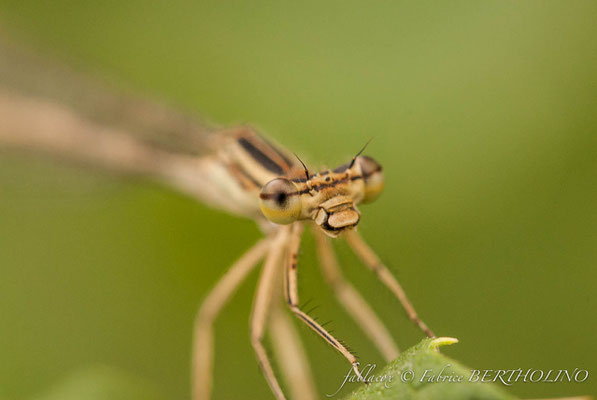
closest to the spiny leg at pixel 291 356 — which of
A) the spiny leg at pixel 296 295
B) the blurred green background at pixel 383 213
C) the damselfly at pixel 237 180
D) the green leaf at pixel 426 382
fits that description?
the damselfly at pixel 237 180

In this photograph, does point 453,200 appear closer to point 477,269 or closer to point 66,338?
point 477,269

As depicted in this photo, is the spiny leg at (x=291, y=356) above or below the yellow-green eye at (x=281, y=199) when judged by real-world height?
below

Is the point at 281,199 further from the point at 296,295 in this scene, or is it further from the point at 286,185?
the point at 296,295

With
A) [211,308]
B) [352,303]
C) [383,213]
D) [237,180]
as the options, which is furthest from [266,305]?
[383,213]

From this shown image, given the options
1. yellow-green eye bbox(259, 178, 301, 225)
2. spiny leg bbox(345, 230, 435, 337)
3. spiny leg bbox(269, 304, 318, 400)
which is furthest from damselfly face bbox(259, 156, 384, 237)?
spiny leg bbox(269, 304, 318, 400)

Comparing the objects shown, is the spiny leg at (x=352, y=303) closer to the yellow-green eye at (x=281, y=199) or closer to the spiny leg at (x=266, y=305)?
the spiny leg at (x=266, y=305)
